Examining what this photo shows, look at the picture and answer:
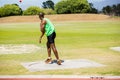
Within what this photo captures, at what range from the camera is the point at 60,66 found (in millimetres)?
8305

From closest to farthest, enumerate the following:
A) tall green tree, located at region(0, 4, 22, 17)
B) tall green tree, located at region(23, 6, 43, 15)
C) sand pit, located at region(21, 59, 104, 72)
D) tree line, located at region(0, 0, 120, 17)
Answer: tall green tree, located at region(0, 4, 22, 17) < tree line, located at region(0, 0, 120, 17) < sand pit, located at region(21, 59, 104, 72) < tall green tree, located at region(23, 6, 43, 15)

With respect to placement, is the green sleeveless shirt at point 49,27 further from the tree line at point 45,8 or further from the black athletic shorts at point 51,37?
the tree line at point 45,8

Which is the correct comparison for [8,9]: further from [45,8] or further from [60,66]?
[60,66]

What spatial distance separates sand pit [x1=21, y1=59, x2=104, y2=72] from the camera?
8.16 m

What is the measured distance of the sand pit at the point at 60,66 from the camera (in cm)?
816

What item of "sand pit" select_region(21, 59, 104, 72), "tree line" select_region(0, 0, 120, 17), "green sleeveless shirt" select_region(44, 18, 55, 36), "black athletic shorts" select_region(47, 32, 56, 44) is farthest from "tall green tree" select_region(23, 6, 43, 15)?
"sand pit" select_region(21, 59, 104, 72)

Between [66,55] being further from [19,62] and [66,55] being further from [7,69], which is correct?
[7,69]

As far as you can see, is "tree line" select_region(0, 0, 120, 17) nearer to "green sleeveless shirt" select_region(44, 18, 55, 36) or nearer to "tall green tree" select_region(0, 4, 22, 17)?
"tall green tree" select_region(0, 4, 22, 17)

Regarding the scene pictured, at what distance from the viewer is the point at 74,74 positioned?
7402 mm

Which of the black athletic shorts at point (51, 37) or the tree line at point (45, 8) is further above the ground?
the tree line at point (45, 8)

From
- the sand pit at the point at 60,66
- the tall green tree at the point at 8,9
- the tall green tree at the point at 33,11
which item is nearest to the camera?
the tall green tree at the point at 8,9

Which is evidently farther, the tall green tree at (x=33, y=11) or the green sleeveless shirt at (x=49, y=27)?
the tall green tree at (x=33, y=11)

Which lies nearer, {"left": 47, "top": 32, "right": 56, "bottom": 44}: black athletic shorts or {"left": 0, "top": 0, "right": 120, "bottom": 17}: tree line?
{"left": 0, "top": 0, "right": 120, "bottom": 17}: tree line

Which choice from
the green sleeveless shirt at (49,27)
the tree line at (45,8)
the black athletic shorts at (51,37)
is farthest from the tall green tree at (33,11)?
the black athletic shorts at (51,37)
